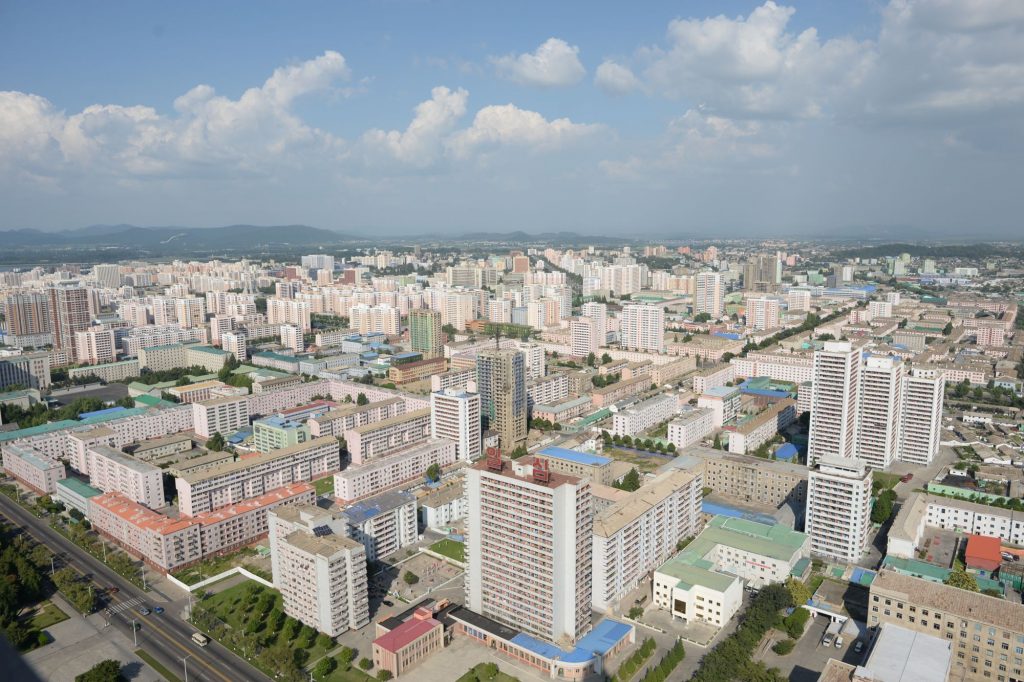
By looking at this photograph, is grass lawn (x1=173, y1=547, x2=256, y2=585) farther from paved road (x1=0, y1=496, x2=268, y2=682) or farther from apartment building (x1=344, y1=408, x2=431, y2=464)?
apartment building (x1=344, y1=408, x2=431, y2=464)

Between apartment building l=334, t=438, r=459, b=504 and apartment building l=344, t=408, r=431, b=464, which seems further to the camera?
apartment building l=344, t=408, r=431, b=464

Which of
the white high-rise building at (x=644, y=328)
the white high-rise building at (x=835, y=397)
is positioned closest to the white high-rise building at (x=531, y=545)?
the white high-rise building at (x=835, y=397)

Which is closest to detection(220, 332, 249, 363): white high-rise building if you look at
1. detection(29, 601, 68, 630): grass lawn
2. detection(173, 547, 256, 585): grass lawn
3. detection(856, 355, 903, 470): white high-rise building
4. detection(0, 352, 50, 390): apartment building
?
detection(0, 352, 50, 390): apartment building

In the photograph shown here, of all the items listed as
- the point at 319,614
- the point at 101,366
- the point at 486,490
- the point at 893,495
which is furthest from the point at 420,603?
the point at 101,366

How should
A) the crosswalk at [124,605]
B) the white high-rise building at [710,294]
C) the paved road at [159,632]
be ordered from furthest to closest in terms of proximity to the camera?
the white high-rise building at [710,294], the crosswalk at [124,605], the paved road at [159,632]

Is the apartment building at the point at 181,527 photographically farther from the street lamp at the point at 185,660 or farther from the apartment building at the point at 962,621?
the apartment building at the point at 962,621

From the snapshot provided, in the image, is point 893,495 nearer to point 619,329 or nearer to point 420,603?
point 420,603

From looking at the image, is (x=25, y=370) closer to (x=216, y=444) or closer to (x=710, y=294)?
(x=216, y=444)
